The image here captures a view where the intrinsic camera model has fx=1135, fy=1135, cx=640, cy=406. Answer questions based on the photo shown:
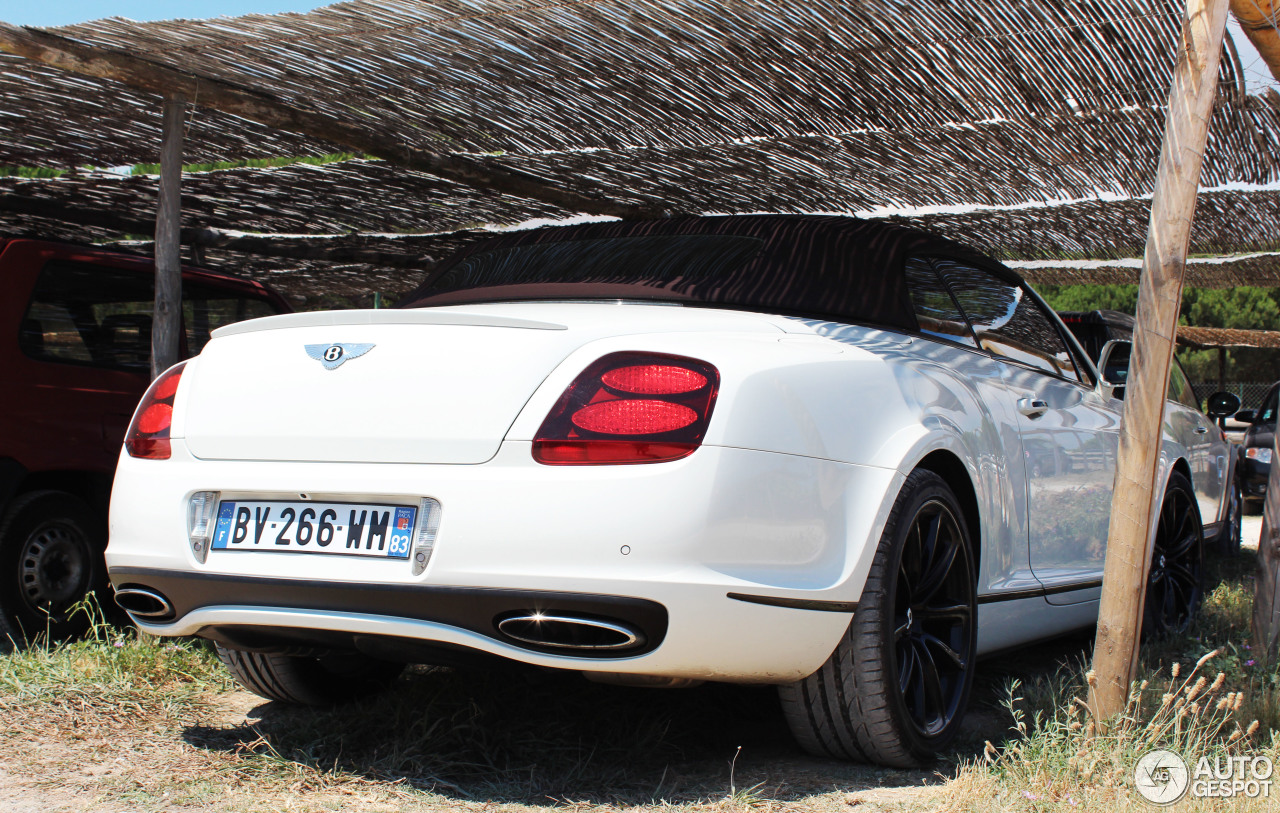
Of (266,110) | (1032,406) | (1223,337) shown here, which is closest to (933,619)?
(1032,406)

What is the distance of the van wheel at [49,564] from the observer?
438 centimetres

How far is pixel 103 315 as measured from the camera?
504 centimetres

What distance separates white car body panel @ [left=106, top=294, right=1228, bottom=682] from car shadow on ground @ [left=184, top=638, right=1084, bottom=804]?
374mm

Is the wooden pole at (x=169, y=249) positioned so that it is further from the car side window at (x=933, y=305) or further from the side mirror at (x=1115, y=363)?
the side mirror at (x=1115, y=363)

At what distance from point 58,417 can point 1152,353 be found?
4023 millimetres

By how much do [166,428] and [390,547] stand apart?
832 millimetres

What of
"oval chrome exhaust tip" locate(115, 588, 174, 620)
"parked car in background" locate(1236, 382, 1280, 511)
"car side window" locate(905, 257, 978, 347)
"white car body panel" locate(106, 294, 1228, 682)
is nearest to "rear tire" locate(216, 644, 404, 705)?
"oval chrome exhaust tip" locate(115, 588, 174, 620)

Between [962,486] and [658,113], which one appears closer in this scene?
[962,486]

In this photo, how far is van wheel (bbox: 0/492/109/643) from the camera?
4.38 m

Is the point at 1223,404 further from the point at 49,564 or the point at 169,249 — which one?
the point at 49,564

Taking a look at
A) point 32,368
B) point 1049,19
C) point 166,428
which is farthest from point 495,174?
point 166,428

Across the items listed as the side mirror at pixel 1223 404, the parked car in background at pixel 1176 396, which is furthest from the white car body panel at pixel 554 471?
the side mirror at pixel 1223 404

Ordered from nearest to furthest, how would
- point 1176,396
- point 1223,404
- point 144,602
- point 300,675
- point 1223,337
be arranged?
point 144,602
point 300,675
point 1176,396
point 1223,404
point 1223,337

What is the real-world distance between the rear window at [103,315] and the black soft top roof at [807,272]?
Answer: 5.72 ft
